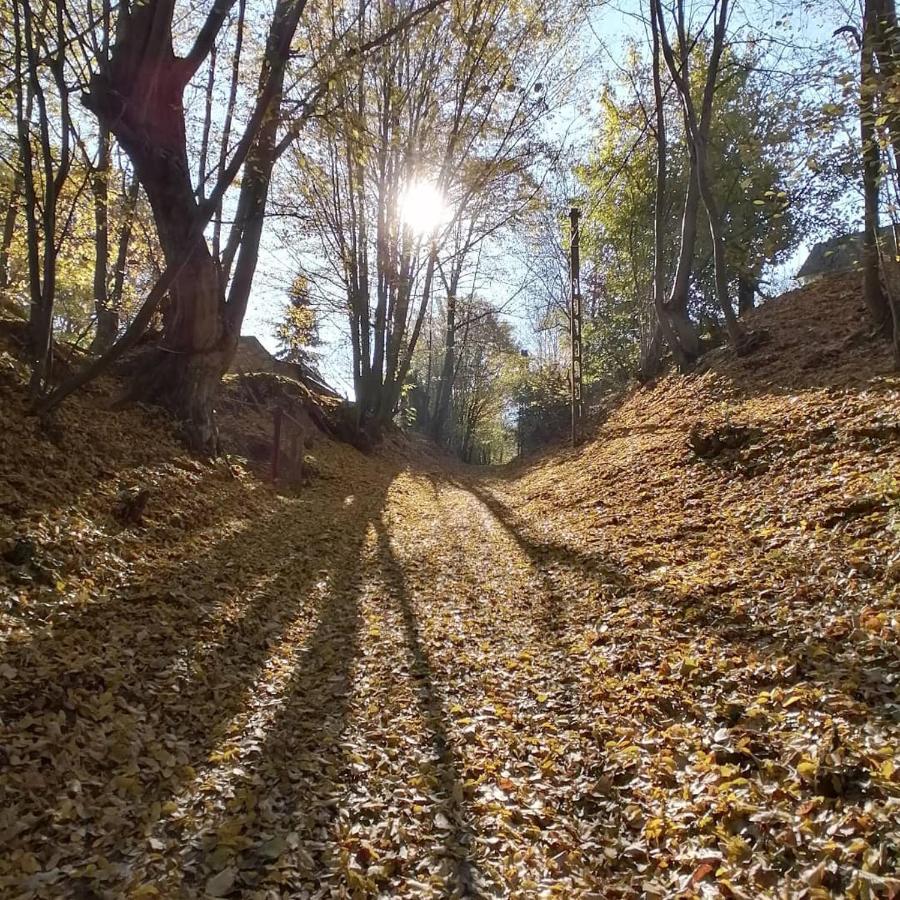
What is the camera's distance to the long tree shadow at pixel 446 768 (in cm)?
247

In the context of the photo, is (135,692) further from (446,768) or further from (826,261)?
(826,261)

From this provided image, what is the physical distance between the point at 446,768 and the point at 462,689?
92cm

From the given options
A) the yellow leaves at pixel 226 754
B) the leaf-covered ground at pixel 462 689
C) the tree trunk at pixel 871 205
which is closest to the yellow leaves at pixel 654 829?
the leaf-covered ground at pixel 462 689

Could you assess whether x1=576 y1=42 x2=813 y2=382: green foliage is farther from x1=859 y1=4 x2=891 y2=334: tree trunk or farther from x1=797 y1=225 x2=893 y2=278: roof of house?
x1=859 y1=4 x2=891 y2=334: tree trunk

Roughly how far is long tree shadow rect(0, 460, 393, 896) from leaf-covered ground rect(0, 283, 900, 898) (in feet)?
0.06

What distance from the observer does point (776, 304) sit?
1445 cm

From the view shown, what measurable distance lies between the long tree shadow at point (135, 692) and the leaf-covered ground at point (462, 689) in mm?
18

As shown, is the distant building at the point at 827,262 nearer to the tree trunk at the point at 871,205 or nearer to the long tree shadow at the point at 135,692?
the tree trunk at the point at 871,205

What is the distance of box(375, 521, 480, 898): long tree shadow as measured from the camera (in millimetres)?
2471

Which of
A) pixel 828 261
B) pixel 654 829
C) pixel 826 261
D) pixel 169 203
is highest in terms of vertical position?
pixel 826 261

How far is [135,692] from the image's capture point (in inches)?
140

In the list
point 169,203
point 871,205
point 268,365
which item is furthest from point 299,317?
point 871,205

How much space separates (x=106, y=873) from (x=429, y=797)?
1.46m

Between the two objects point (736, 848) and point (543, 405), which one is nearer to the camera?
point (736, 848)
